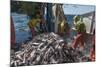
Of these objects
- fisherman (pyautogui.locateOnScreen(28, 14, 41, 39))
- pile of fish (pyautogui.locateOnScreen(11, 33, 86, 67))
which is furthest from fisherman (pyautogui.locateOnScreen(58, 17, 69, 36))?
fisherman (pyautogui.locateOnScreen(28, 14, 41, 39))

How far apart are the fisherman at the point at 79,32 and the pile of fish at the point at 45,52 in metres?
0.07

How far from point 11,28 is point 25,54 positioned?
0.82 ft

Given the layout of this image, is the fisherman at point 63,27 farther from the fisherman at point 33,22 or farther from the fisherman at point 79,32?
the fisherman at point 33,22

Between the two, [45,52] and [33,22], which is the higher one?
[33,22]

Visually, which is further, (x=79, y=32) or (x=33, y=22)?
(x=79, y=32)

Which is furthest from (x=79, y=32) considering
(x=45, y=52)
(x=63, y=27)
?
(x=45, y=52)

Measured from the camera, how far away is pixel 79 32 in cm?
178

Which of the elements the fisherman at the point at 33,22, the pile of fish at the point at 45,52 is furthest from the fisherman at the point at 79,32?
the fisherman at the point at 33,22

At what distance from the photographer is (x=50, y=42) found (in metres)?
1.70

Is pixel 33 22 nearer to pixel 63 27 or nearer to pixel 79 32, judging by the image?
pixel 63 27

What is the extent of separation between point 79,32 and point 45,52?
0.38 meters

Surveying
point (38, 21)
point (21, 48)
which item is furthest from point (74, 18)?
point (21, 48)

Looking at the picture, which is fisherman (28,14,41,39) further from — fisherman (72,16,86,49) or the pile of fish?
fisherman (72,16,86,49)

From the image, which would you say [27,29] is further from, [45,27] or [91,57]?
[91,57]
